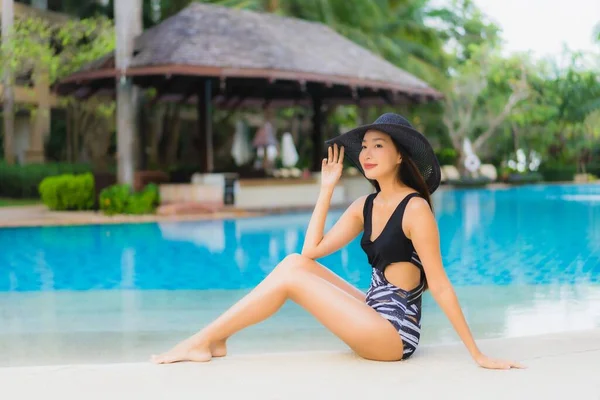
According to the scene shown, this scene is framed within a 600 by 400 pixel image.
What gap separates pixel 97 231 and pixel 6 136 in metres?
12.8

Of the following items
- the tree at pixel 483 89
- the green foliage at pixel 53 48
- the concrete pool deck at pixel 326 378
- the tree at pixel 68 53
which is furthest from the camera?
the tree at pixel 483 89

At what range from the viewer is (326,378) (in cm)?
368

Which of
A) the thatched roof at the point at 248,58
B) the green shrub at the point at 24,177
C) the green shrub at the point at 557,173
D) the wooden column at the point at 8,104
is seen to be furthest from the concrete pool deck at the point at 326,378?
the green shrub at the point at 557,173

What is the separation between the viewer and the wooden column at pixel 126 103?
2002 cm

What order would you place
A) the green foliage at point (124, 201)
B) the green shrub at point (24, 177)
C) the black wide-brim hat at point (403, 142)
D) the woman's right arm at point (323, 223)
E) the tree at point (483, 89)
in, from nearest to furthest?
the black wide-brim hat at point (403, 142), the woman's right arm at point (323, 223), the green foliage at point (124, 201), the green shrub at point (24, 177), the tree at point (483, 89)

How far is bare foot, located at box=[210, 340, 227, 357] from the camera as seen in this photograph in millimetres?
4134

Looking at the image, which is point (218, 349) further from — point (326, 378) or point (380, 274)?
point (380, 274)

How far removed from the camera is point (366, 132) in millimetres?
4137

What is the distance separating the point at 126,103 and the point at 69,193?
270 centimetres

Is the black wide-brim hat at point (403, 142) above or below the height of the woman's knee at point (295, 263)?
above

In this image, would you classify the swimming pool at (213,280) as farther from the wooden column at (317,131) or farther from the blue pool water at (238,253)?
the wooden column at (317,131)

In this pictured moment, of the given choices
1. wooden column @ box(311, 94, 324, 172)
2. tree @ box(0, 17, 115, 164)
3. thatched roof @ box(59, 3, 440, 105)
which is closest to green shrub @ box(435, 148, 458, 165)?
thatched roof @ box(59, 3, 440, 105)

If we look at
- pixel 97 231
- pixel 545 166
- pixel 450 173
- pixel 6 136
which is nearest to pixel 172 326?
pixel 97 231

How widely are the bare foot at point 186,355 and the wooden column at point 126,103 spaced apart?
54.3ft
